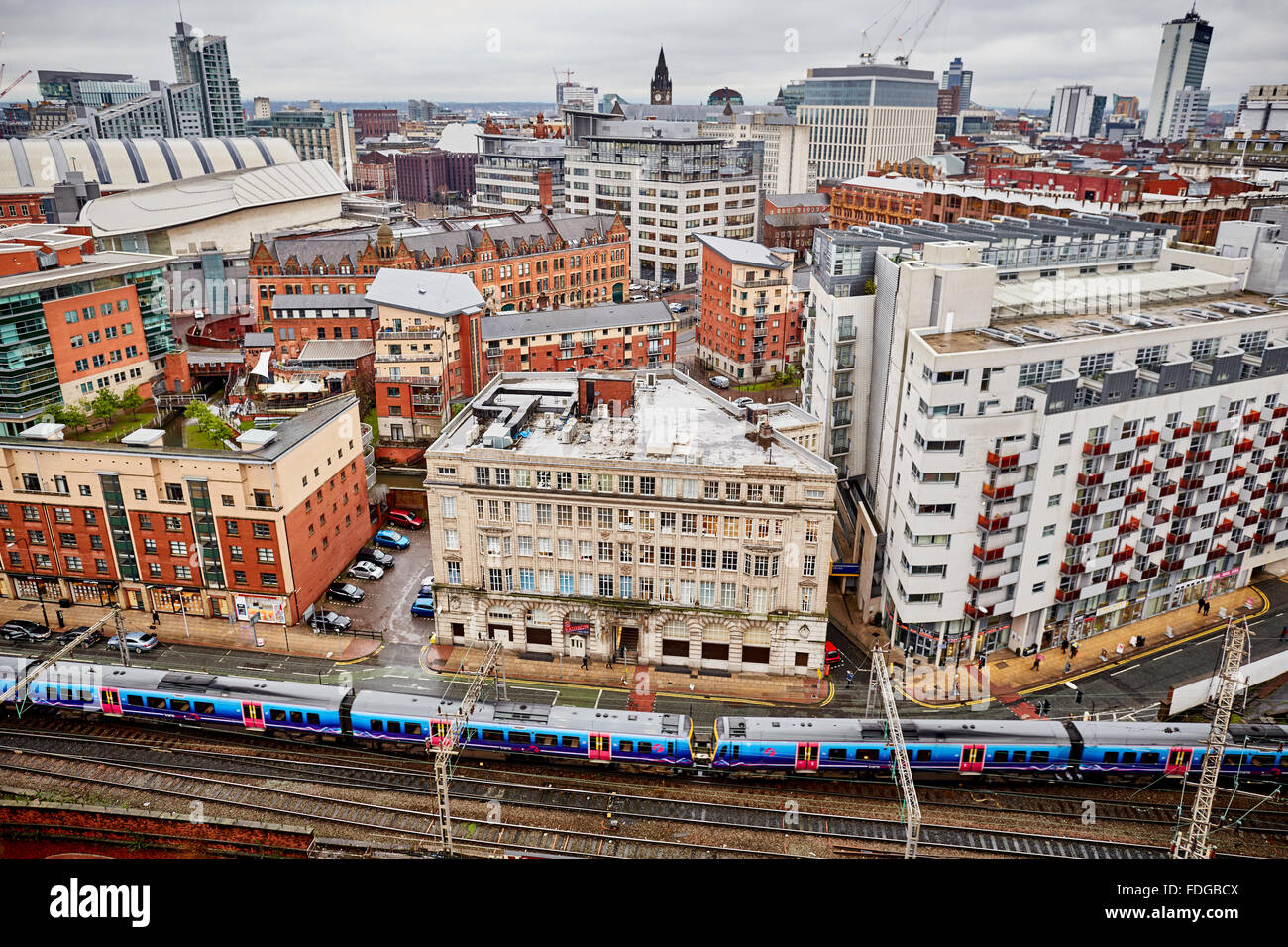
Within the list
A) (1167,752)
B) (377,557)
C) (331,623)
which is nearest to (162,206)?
(377,557)

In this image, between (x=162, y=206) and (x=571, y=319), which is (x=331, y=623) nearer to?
(x=571, y=319)

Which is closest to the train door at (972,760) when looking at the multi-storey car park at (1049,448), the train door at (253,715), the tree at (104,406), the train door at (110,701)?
the multi-storey car park at (1049,448)

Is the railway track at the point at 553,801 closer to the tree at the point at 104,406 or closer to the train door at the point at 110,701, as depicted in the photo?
the train door at the point at 110,701

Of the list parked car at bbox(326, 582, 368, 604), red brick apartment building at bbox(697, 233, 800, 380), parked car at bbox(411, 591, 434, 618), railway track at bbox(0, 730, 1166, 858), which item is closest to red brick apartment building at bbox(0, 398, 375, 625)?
parked car at bbox(326, 582, 368, 604)

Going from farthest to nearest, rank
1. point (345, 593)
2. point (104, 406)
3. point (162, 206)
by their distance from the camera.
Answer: point (162, 206)
point (104, 406)
point (345, 593)

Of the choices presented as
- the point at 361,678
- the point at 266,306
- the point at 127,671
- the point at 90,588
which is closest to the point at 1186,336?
the point at 361,678

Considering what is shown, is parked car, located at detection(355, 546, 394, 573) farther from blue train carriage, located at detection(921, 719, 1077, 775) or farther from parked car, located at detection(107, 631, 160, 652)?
blue train carriage, located at detection(921, 719, 1077, 775)
